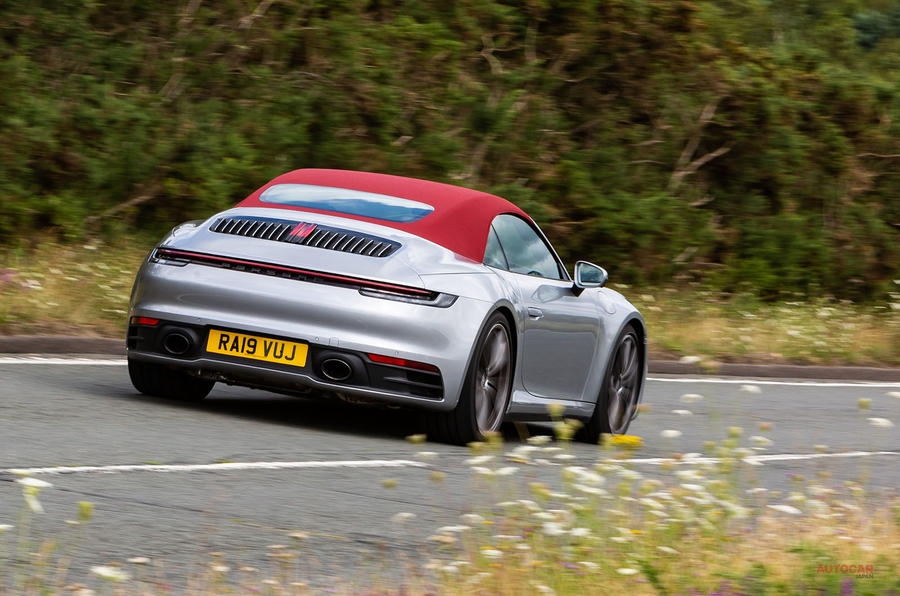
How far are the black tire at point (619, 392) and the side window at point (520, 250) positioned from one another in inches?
32.2

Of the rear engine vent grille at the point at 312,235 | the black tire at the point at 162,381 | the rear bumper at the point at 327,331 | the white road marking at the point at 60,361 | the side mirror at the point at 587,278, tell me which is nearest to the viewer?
the rear bumper at the point at 327,331

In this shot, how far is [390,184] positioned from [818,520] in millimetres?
4237

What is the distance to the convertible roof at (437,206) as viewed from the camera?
879 centimetres

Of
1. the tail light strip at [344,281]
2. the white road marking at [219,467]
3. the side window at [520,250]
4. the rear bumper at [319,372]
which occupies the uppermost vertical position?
the side window at [520,250]

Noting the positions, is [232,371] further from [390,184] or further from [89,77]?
[89,77]

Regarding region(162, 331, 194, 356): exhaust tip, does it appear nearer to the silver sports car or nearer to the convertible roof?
the silver sports car

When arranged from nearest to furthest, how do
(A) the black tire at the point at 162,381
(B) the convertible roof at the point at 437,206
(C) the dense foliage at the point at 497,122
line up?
(B) the convertible roof at the point at 437,206, (A) the black tire at the point at 162,381, (C) the dense foliage at the point at 497,122

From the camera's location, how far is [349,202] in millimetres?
9086

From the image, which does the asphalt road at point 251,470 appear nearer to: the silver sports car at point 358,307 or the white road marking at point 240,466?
the white road marking at point 240,466

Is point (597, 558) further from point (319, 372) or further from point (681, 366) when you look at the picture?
point (681, 366)

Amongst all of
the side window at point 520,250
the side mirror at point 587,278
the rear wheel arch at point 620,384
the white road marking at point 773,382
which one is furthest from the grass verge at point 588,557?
the white road marking at point 773,382

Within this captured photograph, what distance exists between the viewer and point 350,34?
21.3 meters

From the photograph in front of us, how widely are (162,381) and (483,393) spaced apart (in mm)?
1935

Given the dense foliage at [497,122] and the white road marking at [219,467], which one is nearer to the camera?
the white road marking at [219,467]
